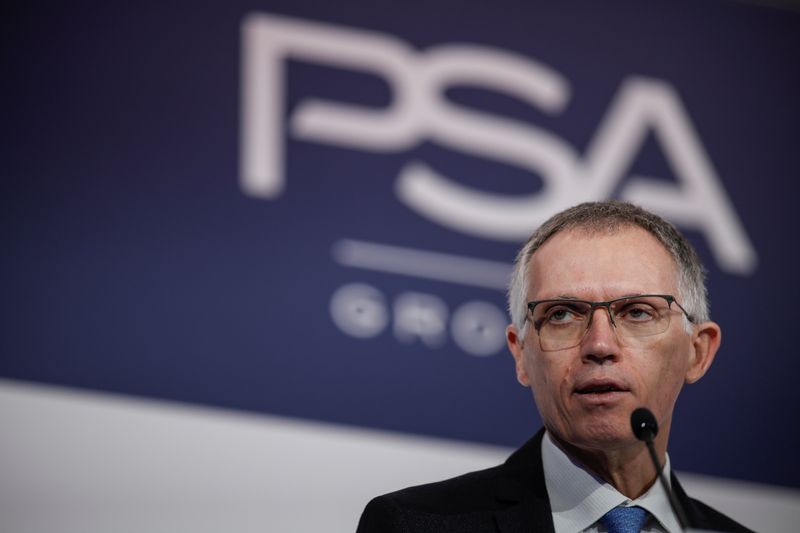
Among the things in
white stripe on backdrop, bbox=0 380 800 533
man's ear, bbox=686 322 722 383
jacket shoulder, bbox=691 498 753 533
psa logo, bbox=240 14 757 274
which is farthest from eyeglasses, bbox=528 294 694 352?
psa logo, bbox=240 14 757 274

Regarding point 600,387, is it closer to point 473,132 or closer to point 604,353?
point 604,353

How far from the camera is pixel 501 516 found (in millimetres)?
1568

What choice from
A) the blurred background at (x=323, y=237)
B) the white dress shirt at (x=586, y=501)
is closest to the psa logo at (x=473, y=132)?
the blurred background at (x=323, y=237)

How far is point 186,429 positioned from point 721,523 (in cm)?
131

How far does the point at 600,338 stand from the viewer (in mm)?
1537

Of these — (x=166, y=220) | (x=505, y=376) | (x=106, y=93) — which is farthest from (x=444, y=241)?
(x=106, y=93)

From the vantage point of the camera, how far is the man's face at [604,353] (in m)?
1.53

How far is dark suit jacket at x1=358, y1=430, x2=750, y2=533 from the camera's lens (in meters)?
1.54

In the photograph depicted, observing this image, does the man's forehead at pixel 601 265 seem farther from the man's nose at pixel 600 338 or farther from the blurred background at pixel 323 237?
the blurred background at pixel 323 237

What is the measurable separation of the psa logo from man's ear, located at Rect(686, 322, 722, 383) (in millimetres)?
1263

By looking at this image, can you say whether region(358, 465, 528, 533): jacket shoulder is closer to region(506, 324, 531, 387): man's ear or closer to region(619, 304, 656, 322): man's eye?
region(506, 324, 531, 387): man's ear

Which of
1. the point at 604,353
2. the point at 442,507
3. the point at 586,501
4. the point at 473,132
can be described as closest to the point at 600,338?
the point at 604,353

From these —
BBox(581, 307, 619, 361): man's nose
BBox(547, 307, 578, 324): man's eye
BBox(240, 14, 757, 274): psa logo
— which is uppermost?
BBox(240, 14, 757, 274): psa logo

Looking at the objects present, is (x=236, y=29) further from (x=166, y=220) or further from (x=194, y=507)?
(x=194, y=507)
